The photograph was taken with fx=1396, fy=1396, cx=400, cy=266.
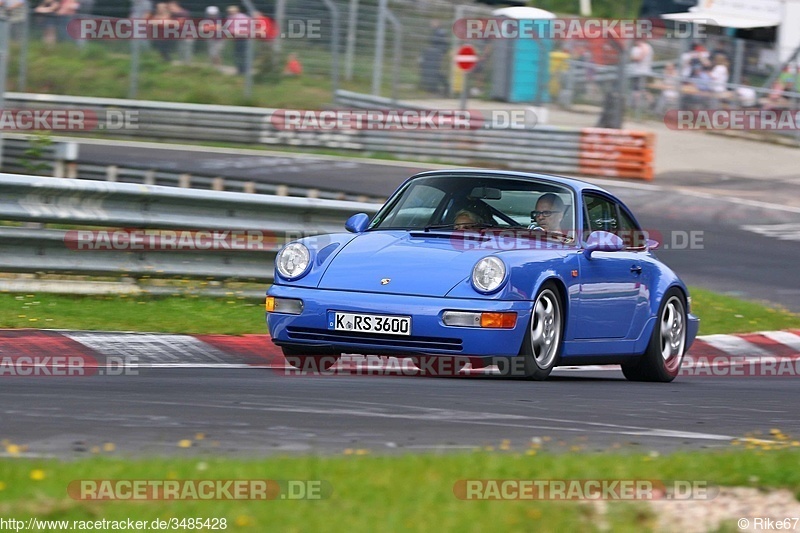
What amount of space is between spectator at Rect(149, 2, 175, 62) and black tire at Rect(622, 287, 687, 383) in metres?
18.2

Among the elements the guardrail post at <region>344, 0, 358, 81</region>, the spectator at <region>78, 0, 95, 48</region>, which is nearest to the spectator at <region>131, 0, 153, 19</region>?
the spectator at <region>78, 0, 95, 48</region>

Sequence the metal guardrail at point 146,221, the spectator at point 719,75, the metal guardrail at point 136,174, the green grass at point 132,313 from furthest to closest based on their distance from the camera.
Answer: the spectator at point 719,75 < the metal guardrail at point 136,174 < the metal guardrail at point 146,221 < the green grass at point 132,313

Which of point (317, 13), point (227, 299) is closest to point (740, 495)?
point (227, 299)

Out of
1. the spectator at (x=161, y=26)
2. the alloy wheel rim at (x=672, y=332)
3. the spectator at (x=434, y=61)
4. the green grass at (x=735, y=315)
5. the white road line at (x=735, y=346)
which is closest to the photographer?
the alloy wheel rim at (x=672, y=332)

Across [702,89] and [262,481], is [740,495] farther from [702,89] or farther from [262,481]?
[702,89]

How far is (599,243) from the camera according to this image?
28.3 ft

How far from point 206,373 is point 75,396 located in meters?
1.53

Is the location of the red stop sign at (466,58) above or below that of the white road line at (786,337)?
above

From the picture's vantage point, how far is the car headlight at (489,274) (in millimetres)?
7668

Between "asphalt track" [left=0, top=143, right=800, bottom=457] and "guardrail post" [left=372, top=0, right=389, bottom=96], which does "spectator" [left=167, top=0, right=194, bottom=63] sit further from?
"asphalt track" [left=0, top=143, right=800, bottom=457]

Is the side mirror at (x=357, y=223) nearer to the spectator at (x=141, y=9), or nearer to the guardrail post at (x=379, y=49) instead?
the guardrail post at (x=379, y=49)

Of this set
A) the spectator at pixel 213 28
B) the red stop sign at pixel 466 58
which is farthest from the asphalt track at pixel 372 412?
the spectator at pixel 213 28

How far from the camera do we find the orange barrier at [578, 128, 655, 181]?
23.9 m

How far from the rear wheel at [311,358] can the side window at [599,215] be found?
5.88ft
